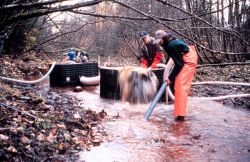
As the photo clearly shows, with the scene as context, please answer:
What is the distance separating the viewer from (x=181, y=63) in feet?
23.4

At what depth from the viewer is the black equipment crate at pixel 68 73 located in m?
12.3

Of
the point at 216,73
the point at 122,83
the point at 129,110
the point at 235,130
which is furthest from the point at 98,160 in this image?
the point at 216,73

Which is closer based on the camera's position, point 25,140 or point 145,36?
point 25,140

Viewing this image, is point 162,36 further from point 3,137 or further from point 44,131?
point 3,137

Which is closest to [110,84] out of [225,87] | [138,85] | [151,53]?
[138,85]

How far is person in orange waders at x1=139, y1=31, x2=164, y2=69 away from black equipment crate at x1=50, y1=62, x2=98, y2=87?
3.29 meters

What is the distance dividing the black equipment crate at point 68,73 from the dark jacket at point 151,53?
3.30 meters

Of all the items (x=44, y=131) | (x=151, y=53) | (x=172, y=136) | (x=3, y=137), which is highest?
(x=151, y=53)

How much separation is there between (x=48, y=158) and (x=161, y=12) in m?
11.1

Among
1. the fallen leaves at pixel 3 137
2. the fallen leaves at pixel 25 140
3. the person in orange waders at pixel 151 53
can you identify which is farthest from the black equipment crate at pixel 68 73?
the fallen leaves at pixel 3 137

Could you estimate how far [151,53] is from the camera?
9797 millimetres

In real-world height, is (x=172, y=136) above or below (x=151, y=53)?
below

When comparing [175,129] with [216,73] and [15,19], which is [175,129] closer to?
[15,19]

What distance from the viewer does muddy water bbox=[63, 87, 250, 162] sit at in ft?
16.1
